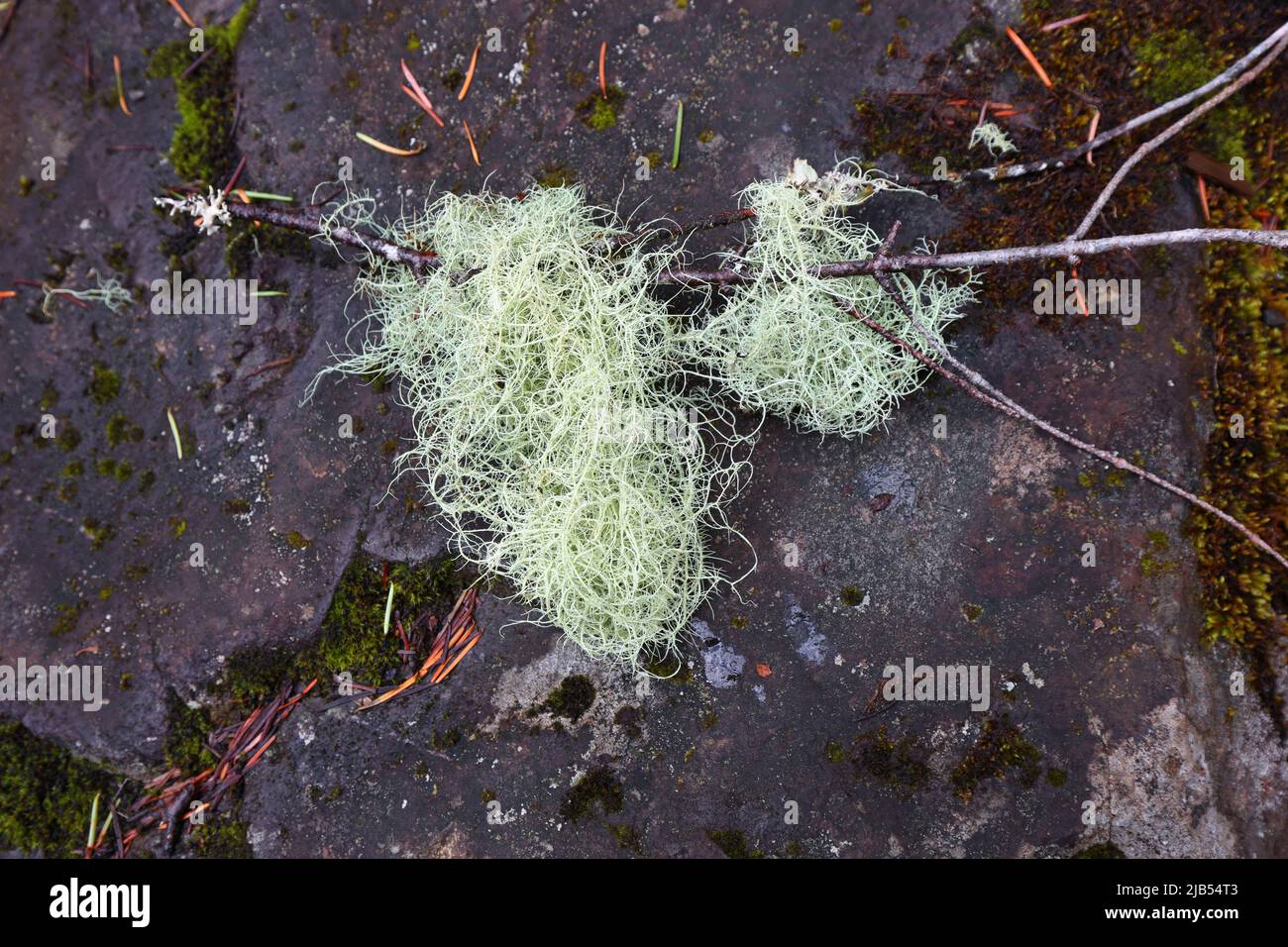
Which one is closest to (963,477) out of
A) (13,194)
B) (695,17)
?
(695,17)

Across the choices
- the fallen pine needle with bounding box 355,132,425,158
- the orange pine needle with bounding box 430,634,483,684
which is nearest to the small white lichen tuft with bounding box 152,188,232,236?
the fallen pine needle with bounding box 355,132,425,158

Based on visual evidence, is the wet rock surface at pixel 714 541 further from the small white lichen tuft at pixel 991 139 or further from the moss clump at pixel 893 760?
the small white lichen tuft at pixel 991 139

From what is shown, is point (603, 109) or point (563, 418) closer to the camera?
point (563, 418)

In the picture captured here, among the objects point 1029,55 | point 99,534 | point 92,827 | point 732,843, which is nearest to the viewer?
point 732,843

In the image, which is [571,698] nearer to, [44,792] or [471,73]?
[44,792]

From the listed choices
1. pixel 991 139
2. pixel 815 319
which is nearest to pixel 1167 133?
pixel 991 139

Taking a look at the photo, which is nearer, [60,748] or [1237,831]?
[1237,831]
